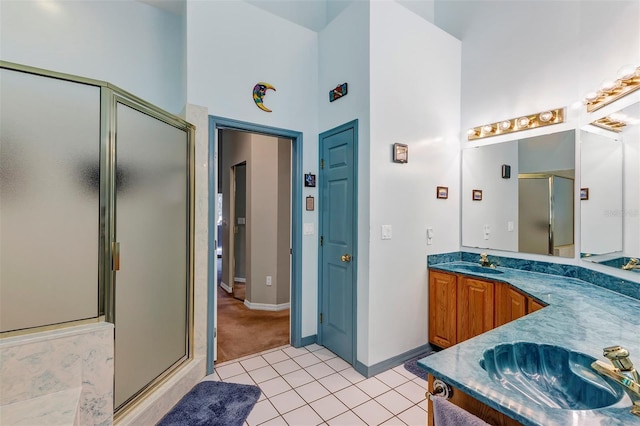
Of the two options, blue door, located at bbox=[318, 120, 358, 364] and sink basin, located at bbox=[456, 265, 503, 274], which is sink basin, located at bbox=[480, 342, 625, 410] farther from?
sink basin, located at bbox=[456, 265, 503, 274]

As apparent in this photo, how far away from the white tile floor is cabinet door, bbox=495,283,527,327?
802 mm

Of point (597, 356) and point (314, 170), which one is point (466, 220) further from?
point (597, 356)

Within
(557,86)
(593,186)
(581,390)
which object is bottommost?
(581,390)

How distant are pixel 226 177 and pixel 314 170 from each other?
8.63 ft

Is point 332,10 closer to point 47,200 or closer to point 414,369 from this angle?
point 47,200

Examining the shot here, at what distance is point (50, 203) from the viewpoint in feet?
4.69

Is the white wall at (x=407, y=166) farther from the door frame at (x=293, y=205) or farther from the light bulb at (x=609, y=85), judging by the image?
the light bulb at (x=609, y=85)

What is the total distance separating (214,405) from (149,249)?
1.16 m

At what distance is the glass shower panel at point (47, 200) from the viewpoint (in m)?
1.33

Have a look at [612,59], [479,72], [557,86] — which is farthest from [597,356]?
[479,72]

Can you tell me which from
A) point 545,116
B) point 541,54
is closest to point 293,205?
point 545,116

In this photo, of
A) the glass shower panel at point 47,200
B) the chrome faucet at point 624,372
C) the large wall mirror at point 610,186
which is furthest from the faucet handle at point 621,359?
the glass shower panel at point 47,200

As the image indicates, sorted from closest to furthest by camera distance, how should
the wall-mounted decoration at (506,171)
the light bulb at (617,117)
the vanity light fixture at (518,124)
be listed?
the light bulb at (617,117), the vanity light fixture at (518,124), the wall-mounted decoration at (506,171)

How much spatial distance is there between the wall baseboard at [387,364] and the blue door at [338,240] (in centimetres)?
12
